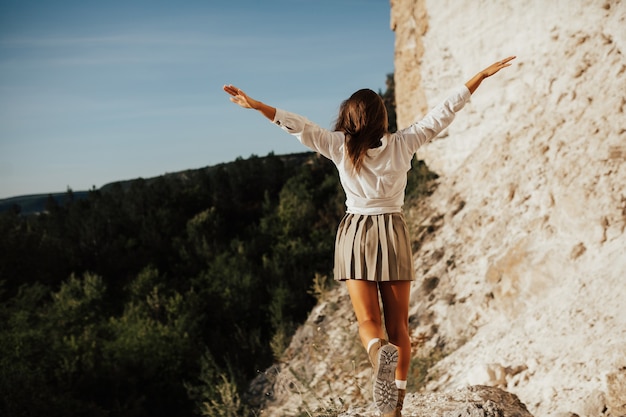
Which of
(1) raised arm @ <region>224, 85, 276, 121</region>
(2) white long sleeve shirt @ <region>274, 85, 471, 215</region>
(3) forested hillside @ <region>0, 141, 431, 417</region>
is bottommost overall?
(3) forested hillside @ <region>0, 141, 431, 417</region>

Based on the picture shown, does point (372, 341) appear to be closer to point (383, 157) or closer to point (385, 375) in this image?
point (385, 375)

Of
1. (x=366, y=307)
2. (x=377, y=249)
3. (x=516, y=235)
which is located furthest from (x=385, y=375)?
(x=516, y=235)

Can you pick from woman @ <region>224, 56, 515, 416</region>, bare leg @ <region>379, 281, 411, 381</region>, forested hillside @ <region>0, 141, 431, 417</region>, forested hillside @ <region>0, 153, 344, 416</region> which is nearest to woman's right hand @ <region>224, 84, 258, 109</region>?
woman @ <region>224, 56, 515, 416</region>

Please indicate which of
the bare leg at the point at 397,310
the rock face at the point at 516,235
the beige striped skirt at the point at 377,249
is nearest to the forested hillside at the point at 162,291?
the rock face at the point at 516,235

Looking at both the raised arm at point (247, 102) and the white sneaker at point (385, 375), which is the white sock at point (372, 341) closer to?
the white sneaker at point (385, 375)

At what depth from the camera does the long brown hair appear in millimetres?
2672

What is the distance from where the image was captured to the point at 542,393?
15.9 ft

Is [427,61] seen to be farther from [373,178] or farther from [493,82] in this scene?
[373,178]


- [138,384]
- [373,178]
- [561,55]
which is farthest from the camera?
[138,384]

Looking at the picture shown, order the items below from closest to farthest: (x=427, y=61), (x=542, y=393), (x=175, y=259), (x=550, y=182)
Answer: (x=542, y=393), (x=550, y=182), (x=427, y=61), (x=175, y=259)

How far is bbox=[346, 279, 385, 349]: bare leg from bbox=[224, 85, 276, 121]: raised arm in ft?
3.01

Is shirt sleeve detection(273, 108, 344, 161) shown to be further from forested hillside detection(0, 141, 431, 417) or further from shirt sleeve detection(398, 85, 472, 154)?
forested hillside detection(0, 141, 431, 417)

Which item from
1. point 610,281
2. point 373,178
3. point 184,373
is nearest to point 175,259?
point 184,373

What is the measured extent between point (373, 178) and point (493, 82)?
7.54 metres
